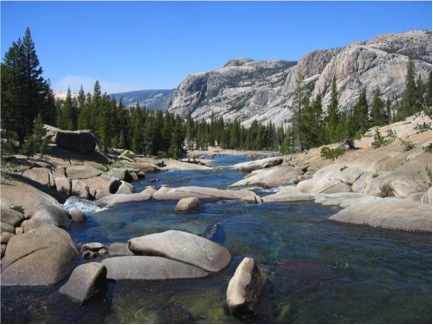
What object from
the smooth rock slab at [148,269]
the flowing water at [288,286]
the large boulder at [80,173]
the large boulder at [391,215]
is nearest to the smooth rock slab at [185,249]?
the smooth rock slab at [148,269]

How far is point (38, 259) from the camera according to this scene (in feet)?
45.1

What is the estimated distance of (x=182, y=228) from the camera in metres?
20.8

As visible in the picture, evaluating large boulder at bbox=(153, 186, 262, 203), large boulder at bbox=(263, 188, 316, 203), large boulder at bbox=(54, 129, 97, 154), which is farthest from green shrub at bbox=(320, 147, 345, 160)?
large boulder at bbox=(54, 129, 97, 154)

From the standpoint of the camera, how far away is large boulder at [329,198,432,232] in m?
18.9

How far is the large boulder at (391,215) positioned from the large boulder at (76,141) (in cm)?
3690

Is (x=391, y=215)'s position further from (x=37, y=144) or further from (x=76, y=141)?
(x=76, y=141)

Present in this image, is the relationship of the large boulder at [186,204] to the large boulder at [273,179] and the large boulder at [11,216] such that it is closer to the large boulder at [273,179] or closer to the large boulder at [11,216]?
the large boulder at [11,216]

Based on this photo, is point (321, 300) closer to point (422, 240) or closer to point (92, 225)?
point (422, 240)

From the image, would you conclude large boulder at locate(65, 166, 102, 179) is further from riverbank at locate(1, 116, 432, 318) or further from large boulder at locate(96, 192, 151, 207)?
large boulder at locate(96, 192, 151, 207)

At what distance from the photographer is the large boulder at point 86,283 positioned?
38.7ft

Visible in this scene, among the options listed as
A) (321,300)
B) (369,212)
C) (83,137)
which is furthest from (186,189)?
(83,137)

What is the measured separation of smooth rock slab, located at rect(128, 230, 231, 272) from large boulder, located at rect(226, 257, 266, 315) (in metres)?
2.74

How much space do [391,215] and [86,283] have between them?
15.6 m

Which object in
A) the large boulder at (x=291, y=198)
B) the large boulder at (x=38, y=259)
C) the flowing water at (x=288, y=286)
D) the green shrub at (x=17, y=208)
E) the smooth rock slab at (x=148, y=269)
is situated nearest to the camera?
the flowing water at (x=288, y=286)
